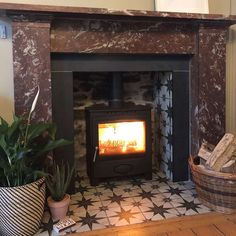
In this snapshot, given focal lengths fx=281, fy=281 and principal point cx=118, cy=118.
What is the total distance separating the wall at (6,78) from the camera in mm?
2250

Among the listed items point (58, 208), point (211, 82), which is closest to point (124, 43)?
point (211, 82)

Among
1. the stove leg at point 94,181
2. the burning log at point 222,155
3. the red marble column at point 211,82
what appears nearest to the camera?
the burning log at point 222,155

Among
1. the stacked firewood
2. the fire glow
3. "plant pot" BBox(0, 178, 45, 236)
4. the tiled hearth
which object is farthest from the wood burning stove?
"plant pot" BBox(0, 178, 45, 236)

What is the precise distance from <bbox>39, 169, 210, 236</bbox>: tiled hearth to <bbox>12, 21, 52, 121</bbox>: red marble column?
2.54 feet

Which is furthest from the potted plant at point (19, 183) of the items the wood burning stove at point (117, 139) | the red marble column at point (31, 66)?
the wood burning stove at point (117, 139)

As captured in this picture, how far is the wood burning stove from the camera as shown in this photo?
8.35ft

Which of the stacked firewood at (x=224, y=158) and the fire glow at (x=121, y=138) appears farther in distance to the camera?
the fire glow at (x=121, y=138)

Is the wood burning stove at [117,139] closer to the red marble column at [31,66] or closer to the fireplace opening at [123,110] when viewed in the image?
the fireplace opening at [123,110]

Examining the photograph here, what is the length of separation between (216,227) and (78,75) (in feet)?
6.01

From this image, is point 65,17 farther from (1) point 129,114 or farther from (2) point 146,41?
(1) point 129,114

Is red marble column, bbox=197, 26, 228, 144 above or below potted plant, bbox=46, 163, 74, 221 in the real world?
above

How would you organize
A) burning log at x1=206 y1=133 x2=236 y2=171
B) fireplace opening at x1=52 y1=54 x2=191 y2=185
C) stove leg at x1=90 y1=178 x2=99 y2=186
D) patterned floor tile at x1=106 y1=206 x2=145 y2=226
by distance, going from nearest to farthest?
patterned floor tile at x1=106 y1=206 x2=145 y2=226 → burning log at x1=206 y1=133 x2=236 y2=171 → fireplace opening at x1=52 y1=54 x2=191 y2=185 → stove leg at x1=90 y1=178 x2=99 y2=186

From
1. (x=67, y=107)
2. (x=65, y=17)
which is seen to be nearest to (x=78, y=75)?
(x=67, y=107)

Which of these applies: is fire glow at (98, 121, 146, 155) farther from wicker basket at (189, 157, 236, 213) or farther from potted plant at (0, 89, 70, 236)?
potted plant at (0, 89, 70, 236)
